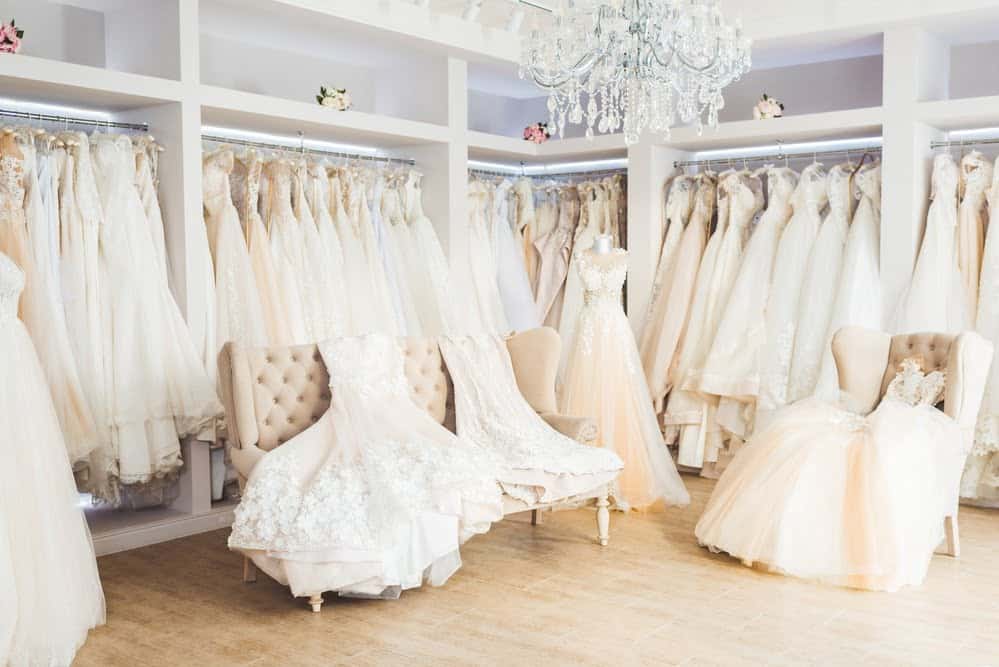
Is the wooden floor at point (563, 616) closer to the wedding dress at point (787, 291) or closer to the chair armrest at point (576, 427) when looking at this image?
the chair armrest at point (576, 427)

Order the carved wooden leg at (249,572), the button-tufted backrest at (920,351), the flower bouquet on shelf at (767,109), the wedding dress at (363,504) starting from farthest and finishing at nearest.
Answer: the flower bouquet on shelf at (767,109) → the button-tufted backrest at (920,351) → the carved wooden leg at (249,572) → the wedding dress at (363,504)

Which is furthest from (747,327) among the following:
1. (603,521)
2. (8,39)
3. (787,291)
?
(8,39)

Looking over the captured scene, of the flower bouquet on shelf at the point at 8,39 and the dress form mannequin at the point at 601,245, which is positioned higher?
the flower bouquet on shelf at the point at 8,39

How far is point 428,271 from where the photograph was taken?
6.32 m

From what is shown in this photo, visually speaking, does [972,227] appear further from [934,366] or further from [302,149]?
[302,149]

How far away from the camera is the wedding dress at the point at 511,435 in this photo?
4.34 meters

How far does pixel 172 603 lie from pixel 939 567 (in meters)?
3.10

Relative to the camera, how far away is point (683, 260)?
6.61 metres

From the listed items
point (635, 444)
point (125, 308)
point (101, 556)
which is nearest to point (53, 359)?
point (125, 308)

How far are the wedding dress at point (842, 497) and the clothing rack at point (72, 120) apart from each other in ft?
10.7

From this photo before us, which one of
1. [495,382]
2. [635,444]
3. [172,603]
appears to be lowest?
[172,603]

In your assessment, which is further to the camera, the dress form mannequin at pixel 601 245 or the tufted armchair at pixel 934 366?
the dress form mannequin at pixel 601 245

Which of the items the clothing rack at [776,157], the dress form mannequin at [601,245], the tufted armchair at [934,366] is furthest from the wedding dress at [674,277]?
the tufted armchair at [934,366]

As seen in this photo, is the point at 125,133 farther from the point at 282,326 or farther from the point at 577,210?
the point at 577,210
